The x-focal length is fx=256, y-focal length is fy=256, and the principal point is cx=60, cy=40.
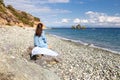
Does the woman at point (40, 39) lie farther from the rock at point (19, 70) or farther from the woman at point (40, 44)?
the rock at point (19, 70)

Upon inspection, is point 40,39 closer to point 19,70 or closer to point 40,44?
point 40,44

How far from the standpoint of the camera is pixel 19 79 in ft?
23.6

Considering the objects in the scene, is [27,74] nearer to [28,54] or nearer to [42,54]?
[42,54]

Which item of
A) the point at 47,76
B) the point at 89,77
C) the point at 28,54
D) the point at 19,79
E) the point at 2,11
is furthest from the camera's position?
the point at 2,11

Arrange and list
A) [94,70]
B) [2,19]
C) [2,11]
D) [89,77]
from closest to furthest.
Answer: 1. [89,77]
2. [94,70]
3. [2,19]
4. [2,11]

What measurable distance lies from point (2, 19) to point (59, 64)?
66292mm

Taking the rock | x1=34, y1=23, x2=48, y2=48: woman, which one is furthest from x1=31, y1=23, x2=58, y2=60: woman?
the rock

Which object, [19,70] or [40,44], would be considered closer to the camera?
[19,70]

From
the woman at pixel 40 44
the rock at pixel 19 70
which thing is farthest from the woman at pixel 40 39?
the rock at pixel 19 70

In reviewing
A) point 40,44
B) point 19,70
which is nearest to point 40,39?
point 40,44

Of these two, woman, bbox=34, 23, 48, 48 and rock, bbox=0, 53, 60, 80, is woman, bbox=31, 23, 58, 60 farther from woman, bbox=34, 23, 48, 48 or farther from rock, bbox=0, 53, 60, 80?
rock, bbox=0, 53, 60, 80

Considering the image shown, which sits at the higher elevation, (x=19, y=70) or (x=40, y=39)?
(x=40, y=39)

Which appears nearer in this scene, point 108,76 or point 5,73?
point 5,73

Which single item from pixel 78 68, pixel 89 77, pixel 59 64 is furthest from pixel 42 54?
pixel 89 77
